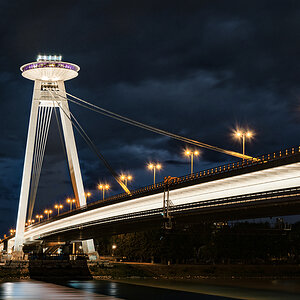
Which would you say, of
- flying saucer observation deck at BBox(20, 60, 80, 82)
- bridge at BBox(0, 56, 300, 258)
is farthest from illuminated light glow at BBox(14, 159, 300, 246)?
flying saucer observation deck at BBox(20, 60, 80, 82)

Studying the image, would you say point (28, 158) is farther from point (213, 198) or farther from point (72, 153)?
point (213, 198)

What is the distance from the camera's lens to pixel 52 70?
95.2m

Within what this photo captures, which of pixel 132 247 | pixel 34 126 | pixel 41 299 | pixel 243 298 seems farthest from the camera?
pixel 132 247

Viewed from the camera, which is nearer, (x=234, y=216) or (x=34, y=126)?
(x=234, y=216)

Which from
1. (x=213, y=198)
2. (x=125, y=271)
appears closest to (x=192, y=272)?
(x=125, y=271)

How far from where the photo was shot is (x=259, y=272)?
85375mm

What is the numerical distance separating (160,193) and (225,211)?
1294cm

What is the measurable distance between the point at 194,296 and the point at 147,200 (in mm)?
22266

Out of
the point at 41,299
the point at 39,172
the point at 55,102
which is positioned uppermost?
the point at 55,102

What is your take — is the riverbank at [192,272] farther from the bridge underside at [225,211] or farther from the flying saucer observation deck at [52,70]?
the flying saucer observation deck at [52,70]

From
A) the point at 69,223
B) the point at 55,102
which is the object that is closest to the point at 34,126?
the point at 55,102

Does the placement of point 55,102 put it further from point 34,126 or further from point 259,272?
point 259,272

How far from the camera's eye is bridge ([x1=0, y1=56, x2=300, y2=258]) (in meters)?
48.5

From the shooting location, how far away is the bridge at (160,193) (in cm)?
4850
